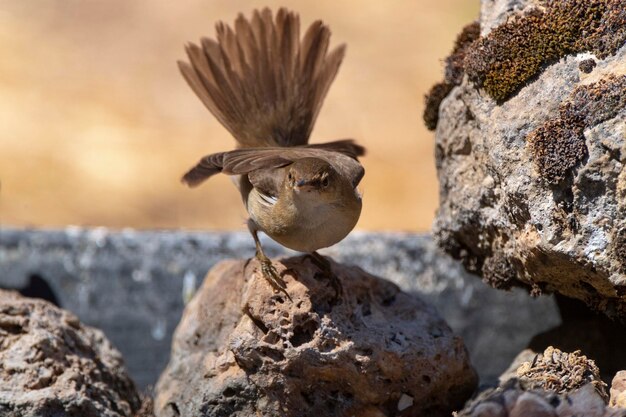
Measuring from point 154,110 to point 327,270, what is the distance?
6.75 meters

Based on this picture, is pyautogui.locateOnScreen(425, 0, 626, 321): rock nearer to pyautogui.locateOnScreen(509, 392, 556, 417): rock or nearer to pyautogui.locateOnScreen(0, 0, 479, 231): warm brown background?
pyautogui.locateOnScreen(509, 392, 556, 417): rock

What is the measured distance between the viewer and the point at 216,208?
9461 mm

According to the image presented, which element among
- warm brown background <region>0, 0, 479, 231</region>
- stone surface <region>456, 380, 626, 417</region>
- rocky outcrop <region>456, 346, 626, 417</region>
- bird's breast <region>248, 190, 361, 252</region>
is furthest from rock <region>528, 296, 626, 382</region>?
warm brown background <region>0, 0, 479, 231</region>

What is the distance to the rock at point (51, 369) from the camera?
13.8 ft

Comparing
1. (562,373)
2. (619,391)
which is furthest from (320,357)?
(619,391)

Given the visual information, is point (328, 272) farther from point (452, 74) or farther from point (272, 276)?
point (452, 74)

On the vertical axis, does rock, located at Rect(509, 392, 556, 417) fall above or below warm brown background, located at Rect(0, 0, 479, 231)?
below

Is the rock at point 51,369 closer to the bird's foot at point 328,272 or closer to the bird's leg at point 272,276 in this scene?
the bird's leg at point 272,276

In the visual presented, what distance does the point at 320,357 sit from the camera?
4.01 metres

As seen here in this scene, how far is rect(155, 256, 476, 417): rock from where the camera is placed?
4047 millimetres

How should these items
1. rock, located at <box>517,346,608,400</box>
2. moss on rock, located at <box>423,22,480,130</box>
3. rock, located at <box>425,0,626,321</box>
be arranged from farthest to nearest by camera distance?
moss on rock, located at <box>423,22,480,130</box>
rock, located at <box>517,346,608,400</box>
rock, located at <box>425,0,626,321</box>

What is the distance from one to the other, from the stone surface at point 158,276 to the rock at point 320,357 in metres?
1.64

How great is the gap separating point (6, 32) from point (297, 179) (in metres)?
8.28

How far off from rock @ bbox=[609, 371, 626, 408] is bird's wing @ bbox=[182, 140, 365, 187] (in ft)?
4.59
